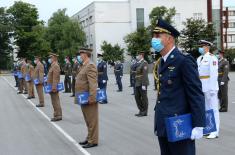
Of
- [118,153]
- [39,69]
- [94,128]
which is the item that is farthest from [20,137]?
[39,69]

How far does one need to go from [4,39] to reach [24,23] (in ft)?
15.4

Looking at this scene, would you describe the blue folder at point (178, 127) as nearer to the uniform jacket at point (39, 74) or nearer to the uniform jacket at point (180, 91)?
the uniform jacket at point (180, 91)

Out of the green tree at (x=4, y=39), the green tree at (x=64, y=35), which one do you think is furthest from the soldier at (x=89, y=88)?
the green tree at (x=4, y=39)

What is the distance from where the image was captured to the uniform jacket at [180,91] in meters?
4.54

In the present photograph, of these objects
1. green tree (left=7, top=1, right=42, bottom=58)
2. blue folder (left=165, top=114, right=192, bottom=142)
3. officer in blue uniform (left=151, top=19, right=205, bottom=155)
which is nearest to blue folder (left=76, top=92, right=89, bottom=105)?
officer in blue uniform (left=151, top=19, right=205, bottom=155)

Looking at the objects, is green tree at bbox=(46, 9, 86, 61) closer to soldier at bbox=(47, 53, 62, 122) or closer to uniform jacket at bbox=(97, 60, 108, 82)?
uniform jacket at bbox=(97, 60, 108, 82)

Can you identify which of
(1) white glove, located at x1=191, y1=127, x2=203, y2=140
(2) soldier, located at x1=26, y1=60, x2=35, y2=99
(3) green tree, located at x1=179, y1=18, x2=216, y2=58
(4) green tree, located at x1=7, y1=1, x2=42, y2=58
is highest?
(4) green tree, located at x1=7, y1=1, x2=42, y2=58

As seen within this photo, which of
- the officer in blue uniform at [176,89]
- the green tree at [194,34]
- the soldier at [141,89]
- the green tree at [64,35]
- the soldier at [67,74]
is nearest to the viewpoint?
the officer in blue uniform at [176,89]

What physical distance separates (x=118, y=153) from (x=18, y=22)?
79.9 m

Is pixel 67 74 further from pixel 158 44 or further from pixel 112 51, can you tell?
pixel 112 51

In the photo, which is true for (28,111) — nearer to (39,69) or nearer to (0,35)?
(39,69)

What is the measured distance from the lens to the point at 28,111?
1650 centimetres

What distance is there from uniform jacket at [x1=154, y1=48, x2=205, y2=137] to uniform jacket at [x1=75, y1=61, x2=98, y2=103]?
4292 millimetres

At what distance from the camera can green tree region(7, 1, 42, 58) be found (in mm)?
83750
